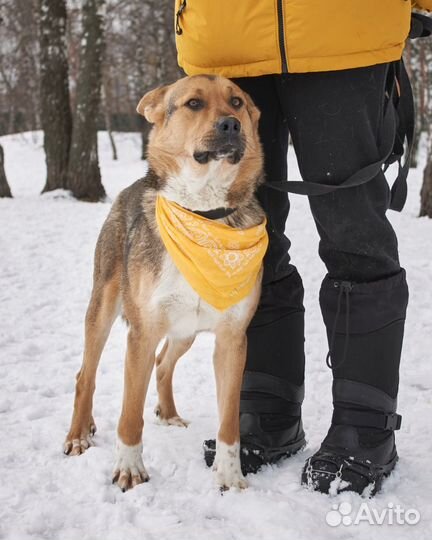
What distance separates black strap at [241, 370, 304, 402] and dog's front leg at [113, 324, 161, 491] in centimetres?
54

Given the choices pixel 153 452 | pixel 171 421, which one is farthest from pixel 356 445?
pixel 171 421

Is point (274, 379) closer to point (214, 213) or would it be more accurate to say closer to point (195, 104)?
point (214, 213)

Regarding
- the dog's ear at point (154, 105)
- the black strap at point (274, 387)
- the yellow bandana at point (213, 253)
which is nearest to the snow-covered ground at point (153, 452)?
the black strap at point (274, 387)

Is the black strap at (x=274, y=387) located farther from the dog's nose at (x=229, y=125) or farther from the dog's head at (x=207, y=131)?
the dog's nose at (x=229, y=125)

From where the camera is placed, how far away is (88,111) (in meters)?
12.2

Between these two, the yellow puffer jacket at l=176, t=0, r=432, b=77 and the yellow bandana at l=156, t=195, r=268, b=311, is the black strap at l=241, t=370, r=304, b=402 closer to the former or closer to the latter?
the yellow bandana at l=156, t=195, r=268, b=311

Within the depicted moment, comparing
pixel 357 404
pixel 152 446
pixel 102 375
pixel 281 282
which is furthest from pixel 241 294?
pixel 102 375

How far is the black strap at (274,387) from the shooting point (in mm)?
2910

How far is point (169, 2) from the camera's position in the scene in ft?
74.8

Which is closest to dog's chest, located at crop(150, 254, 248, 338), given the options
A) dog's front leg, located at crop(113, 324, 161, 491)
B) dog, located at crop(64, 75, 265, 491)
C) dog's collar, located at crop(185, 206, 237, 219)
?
dog, located at crop(64, 75, 265, 491)

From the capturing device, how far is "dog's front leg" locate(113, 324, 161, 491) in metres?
2.66

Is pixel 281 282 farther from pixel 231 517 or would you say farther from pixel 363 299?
pixel 231 517

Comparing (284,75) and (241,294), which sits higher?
(284,75)

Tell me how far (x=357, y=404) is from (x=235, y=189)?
110 centimetres
